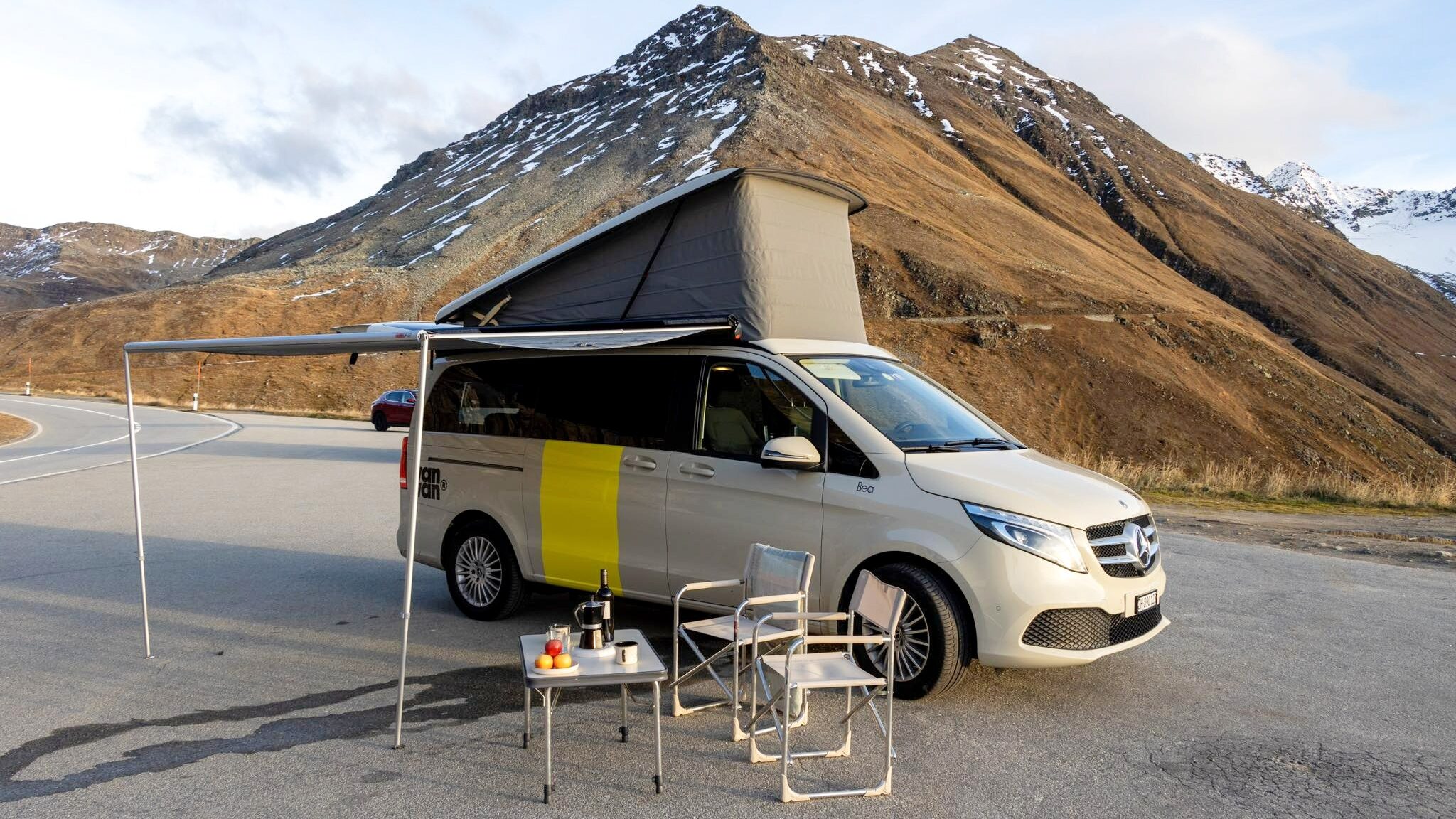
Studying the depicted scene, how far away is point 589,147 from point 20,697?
80583 millimetres

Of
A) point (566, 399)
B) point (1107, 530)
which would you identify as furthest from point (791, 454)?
point (566, 399)

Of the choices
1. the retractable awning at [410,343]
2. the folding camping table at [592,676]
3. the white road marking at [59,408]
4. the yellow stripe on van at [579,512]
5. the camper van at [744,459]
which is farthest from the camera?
the white road marking at [59,408]

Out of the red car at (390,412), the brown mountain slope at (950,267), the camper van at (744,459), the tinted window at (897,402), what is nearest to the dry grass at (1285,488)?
the tinted window at (897,402)

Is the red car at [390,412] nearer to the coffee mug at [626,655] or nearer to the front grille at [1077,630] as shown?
the coffee mug at [626,655]

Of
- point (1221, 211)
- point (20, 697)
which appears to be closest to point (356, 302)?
point (20, 697)

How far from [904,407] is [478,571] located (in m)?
3.36

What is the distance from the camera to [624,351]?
6910mm

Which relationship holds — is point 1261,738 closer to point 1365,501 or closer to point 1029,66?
point 1365,501

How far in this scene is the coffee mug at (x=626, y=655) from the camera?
15.0 ft

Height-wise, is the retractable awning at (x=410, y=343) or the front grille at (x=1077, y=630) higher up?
the retractable awning at (x=410, y=343)

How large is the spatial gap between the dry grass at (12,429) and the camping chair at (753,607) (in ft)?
83.8

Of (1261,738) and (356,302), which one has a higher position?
(356,302)

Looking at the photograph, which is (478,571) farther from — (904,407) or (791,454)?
(904,407)

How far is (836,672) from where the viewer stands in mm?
4672
